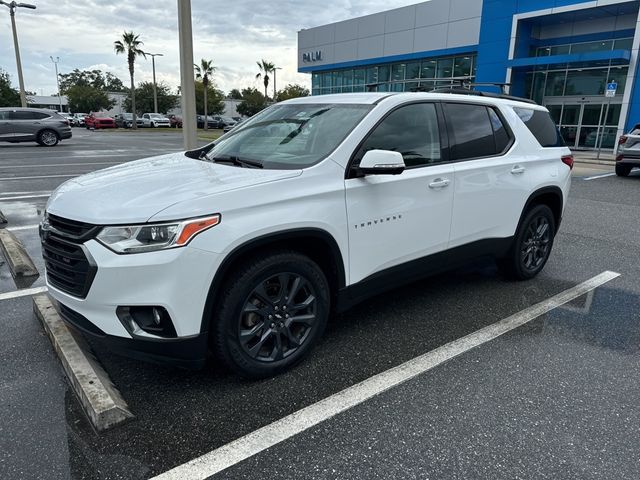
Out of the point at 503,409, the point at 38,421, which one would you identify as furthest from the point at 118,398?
the point at 503,409

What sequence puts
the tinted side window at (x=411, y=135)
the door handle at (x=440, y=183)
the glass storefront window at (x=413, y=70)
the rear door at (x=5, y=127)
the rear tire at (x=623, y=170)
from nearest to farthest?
the tinted side window at (x=411, y=135)
the door handle at (x=440, y=183)
the rear tire at (x=623, y=170)
the rear door at (x=5, y=127)
the glass storefront window at (x=413, y=70)

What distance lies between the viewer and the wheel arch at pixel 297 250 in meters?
2.71

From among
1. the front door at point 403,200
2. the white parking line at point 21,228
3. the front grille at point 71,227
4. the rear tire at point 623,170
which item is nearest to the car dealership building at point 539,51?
the rear tire at point 623,170

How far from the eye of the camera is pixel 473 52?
30.2 meters

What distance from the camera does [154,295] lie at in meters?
2.57

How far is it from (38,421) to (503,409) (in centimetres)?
260

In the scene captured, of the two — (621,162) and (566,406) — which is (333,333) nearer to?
(566,406)

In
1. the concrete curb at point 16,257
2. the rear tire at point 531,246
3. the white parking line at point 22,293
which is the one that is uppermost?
the rear tire at point 531,246

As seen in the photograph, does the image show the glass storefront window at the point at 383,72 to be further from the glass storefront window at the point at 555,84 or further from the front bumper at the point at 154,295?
the front bumper at the point at 154,295

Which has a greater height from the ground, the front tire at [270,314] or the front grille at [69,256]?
the front grille at [69,256]

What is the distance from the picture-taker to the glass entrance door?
2280cm

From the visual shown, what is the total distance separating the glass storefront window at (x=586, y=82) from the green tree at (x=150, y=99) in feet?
199

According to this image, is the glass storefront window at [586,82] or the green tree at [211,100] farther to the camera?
the green tree at [211,100]

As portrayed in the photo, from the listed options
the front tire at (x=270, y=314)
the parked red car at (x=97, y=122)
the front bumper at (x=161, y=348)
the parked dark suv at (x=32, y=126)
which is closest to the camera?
the front bumper at (x=161, y=348)
